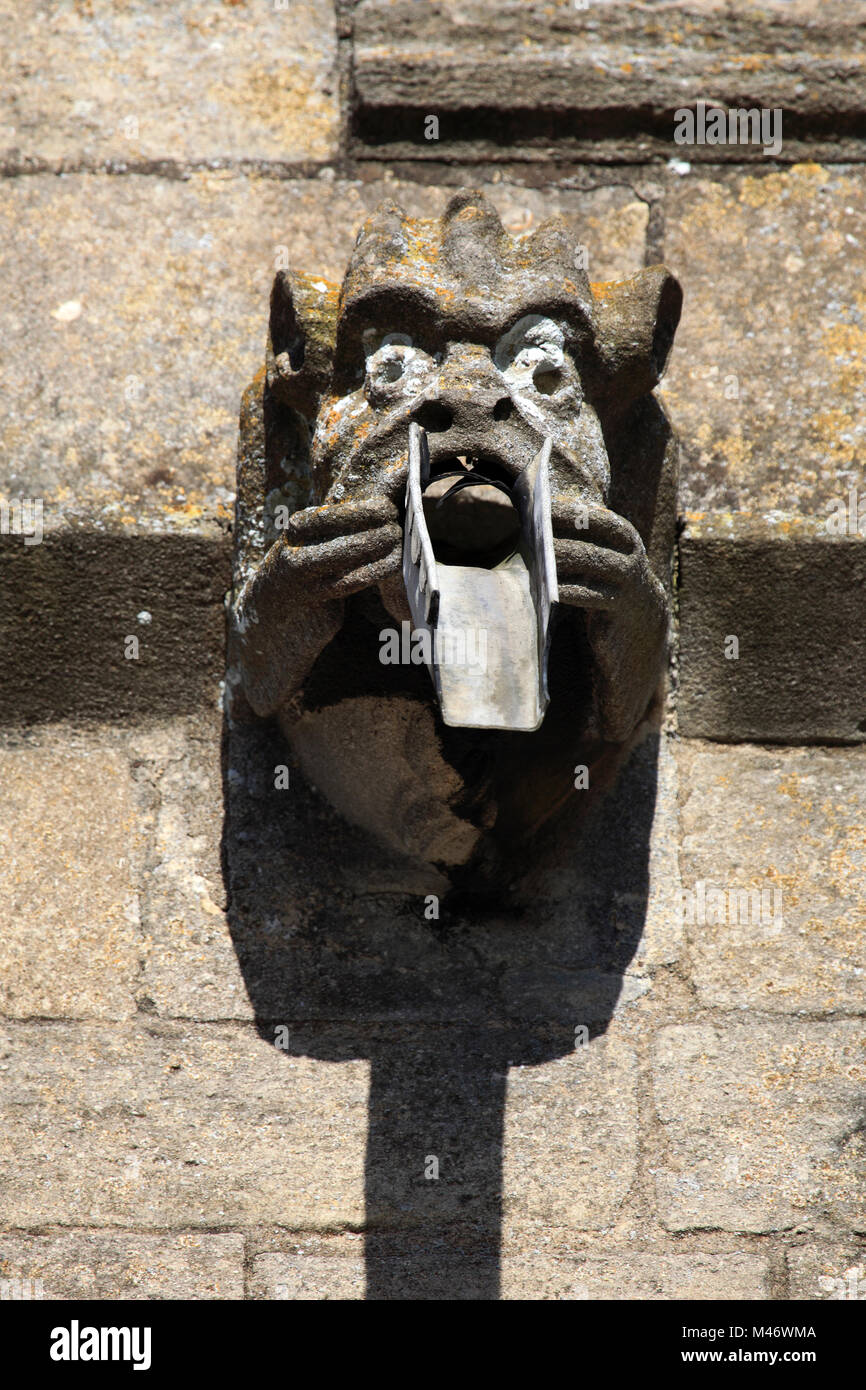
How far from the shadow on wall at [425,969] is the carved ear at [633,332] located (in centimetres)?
57

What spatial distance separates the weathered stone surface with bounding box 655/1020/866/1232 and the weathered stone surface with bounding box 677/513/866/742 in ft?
1.59

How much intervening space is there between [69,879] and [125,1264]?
57 cm

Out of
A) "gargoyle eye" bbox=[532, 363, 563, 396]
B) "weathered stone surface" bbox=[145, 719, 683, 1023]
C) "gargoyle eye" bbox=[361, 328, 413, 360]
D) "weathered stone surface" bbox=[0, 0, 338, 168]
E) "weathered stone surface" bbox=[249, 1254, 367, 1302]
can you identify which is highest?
"weathered stone surface" bbox=[0, 0, 338, 168]

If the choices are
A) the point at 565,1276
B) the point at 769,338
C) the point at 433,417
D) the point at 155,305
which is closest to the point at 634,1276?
the point at 565,1276

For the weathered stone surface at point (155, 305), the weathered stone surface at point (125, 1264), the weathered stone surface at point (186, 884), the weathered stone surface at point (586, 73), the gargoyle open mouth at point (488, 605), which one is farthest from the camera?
the weathered stone surface at point (586, 73)

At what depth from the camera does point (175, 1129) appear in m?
2.39

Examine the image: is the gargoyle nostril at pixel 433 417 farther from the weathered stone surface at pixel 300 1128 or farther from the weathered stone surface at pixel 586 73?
the weathered stone surface at pixel 586 73

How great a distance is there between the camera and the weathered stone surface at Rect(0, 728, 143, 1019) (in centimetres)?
250

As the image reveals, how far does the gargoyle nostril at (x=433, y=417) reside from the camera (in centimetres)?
220

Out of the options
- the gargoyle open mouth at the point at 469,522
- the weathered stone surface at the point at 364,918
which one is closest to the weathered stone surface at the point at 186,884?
the weathered stone surface at the point at 364,918

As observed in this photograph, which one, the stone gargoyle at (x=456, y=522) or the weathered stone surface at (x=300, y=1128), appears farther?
the weathered stone surface at (x=300, y=1128)

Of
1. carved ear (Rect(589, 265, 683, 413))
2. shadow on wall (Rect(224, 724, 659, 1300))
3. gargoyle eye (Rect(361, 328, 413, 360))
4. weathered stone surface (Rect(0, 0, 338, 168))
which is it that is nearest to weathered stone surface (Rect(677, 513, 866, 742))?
shadow on wall (Rect(224, 724, 659, 1300))

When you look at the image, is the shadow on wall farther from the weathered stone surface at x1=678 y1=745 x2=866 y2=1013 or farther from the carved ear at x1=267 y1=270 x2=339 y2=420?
the carved ear at x1=267 y1=270 x2=339 y2=420

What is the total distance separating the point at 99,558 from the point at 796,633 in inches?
42.6
